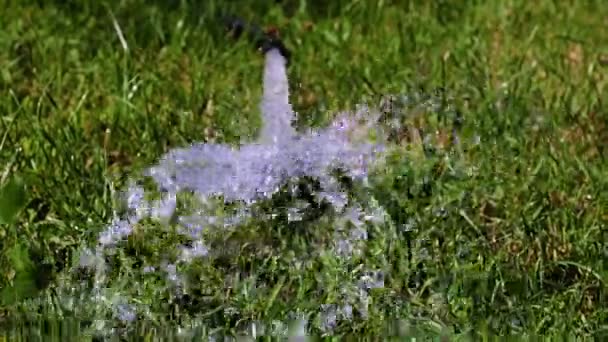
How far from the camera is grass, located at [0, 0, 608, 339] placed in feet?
7.37

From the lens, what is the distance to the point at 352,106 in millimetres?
3074

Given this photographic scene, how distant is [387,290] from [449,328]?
0.48 feet

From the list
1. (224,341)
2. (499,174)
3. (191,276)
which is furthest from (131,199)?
(499,174)

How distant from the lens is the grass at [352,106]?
225 centimetres

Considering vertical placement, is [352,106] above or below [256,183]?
above

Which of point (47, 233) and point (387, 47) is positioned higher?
point (387, 47)

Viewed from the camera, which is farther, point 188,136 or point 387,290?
point 188,136

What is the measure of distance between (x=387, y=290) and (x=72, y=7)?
7.78ft

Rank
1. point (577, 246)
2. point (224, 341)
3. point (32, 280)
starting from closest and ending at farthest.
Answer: point (224, 341) < point (32, 280) < point (577, 246)

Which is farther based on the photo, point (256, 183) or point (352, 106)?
point (352, 106)

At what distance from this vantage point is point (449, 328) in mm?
2164

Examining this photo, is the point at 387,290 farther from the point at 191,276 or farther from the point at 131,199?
the point at 131,199

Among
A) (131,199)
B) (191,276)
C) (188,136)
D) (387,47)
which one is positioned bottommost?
(191,276)

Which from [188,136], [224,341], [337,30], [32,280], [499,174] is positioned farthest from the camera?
[337,30]
